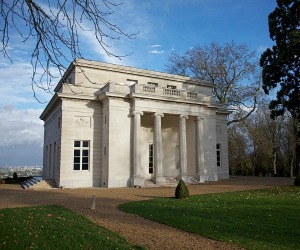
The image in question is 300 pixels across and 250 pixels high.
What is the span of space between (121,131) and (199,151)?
27.8 feet

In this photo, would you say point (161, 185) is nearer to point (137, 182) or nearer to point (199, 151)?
point (137, 182)

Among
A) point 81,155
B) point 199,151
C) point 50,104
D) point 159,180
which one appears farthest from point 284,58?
point 50,104

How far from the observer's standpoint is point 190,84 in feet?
113

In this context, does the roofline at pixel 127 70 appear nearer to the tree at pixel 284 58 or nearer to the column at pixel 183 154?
the column at pixel 183 154

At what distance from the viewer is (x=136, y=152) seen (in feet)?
83.0

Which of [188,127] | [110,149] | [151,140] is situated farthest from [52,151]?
[188,127]

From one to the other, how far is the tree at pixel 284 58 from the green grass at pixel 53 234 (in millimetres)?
20762

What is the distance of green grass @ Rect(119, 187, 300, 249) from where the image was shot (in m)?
7.97

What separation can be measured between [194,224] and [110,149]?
1623 centimetres

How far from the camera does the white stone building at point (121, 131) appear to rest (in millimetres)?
25109

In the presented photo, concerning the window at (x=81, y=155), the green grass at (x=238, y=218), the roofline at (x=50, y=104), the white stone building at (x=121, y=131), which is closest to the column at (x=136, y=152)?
the white stone building at (x=121, y=131)

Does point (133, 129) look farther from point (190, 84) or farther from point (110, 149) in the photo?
point (190, 84)

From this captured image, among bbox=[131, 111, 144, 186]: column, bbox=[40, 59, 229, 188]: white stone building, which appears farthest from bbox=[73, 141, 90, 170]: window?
bbox=[131, 111, 144, 186]: column

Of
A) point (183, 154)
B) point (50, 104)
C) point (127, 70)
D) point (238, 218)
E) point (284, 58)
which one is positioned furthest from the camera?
point (127, 70)
